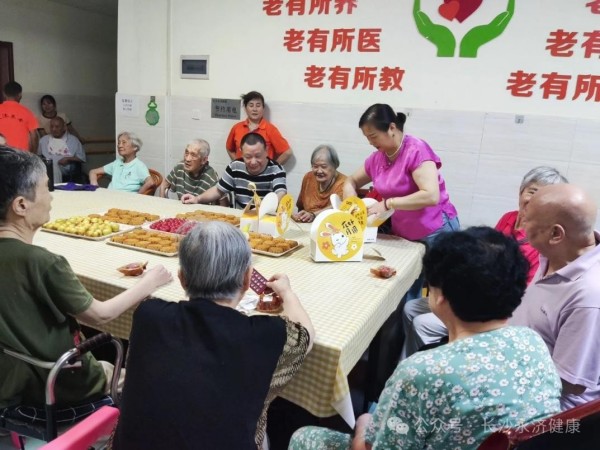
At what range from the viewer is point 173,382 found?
97cm

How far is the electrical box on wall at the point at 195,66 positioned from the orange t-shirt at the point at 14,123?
5.70 feet

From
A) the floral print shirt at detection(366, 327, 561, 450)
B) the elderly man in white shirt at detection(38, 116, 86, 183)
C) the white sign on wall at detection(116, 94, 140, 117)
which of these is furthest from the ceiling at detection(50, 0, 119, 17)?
the floral print shirt at detection(366, 327, 561, 450)

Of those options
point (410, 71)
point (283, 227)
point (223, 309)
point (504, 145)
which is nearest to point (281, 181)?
point (283, 227)

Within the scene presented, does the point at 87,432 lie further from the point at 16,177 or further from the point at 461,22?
the point at 461,22

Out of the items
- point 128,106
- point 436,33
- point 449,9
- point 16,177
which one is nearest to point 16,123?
point 128,106

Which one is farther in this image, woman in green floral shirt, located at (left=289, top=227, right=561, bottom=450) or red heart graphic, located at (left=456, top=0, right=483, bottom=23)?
red heart graphic, located at (left=456, top=0, right=483, bottom=23)

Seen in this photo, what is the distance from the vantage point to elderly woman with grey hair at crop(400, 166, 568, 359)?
204 cm

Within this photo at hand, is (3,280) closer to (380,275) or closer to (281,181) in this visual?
(380,275)

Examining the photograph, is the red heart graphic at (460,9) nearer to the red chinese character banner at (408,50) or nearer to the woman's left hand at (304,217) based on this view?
the red chinese character banner at (408,50)

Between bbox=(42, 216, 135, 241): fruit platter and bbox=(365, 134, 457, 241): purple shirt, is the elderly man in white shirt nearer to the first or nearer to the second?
bbox=(42, 216, 135, 241): fruit platter

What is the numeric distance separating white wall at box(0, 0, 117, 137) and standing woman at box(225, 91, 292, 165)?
329cm

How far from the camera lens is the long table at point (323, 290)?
133cm

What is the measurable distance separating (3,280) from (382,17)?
3342 mm

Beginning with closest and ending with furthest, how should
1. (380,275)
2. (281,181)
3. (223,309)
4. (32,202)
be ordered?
(223,309) → (32,202) → (380,275) → (281,181)
